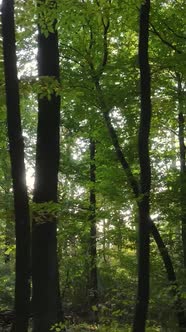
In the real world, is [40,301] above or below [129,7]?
below

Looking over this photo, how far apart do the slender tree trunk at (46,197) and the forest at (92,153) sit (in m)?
0.01

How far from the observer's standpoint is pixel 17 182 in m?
3.81

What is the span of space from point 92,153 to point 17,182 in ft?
44.6

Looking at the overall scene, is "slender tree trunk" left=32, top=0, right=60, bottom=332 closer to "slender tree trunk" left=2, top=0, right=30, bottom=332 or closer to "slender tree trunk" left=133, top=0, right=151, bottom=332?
"slender tree trunk" left=2, top=0, right=30, bottom=332

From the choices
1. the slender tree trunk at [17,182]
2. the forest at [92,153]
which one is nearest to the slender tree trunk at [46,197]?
the forest at [92,153]

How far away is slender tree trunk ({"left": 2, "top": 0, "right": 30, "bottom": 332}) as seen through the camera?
146 inches

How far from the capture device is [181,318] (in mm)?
10133

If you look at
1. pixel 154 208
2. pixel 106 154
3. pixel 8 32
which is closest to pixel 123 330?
pixel 154 208

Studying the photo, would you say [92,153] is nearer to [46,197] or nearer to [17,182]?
[46,197]

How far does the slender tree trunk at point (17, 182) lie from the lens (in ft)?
12.2

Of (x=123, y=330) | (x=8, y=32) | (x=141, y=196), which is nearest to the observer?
(x=8, y=32)

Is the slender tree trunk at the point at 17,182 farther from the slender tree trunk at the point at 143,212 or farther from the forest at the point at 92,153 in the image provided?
the slender tree trunk at the point at 143,212

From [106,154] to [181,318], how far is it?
14.8 ft

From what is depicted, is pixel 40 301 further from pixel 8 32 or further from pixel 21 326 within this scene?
pixel 8 32
